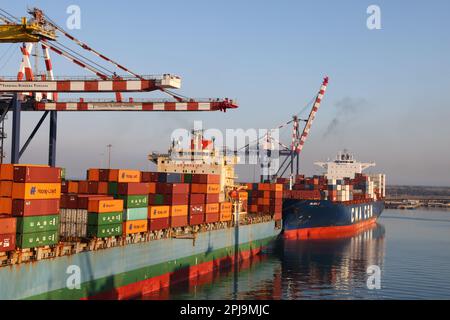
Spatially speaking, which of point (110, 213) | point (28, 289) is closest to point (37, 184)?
point (28, 289)

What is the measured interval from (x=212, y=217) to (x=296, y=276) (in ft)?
30.3

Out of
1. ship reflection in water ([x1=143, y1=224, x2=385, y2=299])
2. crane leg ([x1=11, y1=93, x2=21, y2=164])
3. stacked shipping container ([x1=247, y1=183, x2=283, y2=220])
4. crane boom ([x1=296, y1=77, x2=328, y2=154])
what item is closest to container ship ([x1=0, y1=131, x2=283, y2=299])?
ship reflection in water ([x1=143, y1=224, x2=385, y2=299])

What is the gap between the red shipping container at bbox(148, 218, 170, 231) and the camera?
123 feet

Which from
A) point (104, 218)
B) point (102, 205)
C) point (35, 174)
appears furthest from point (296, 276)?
point (35, 174)

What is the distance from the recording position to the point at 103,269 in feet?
102

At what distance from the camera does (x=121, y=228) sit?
33625 millimetres

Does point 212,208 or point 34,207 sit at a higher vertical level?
point 34,207

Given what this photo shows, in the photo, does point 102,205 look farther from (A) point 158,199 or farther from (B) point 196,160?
(B) point 196,160

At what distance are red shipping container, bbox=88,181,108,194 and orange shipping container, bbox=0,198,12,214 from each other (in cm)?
1061

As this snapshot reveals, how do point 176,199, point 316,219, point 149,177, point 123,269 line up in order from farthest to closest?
point 316,219, point 149,177, point 176,199, point 123,269

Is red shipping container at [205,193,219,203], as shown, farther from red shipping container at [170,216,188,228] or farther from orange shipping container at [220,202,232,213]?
red shipping container at [170,216,188,228]

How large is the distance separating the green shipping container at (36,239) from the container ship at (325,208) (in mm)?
48146

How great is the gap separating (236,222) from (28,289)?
102ft

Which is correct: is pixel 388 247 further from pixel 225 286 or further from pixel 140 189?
pixel 140 189
